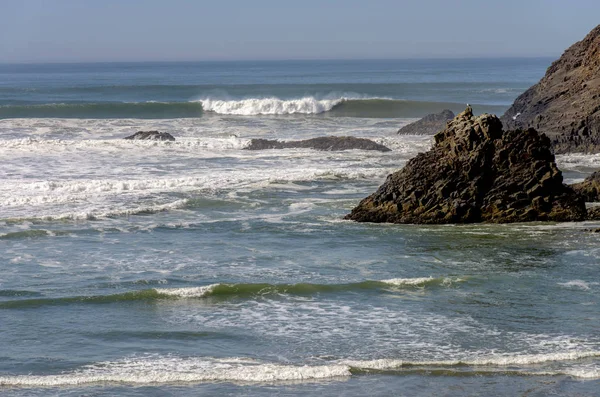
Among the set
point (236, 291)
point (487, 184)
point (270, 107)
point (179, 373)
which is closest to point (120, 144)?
point (487, 184)

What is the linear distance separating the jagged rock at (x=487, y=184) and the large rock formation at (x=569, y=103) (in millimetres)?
10842

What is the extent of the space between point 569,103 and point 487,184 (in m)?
13.4

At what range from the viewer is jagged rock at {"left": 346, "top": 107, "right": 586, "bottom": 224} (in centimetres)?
1556

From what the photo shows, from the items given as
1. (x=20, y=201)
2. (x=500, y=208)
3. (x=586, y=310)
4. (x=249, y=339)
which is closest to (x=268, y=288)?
(x=249, y=339)

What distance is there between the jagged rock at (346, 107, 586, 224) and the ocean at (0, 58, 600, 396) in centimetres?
31

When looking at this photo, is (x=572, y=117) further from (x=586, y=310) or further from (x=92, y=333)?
(x=92, y=333)

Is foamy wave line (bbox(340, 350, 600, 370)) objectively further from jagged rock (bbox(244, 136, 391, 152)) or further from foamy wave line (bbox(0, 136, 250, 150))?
foamy wave line (bbox(0, 136, 250, 150))

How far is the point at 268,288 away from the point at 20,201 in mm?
9168

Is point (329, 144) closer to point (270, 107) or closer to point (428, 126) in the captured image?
point (428, 126)

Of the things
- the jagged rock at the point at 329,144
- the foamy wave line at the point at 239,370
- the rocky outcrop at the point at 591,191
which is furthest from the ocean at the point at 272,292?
the jagged rock at the point at 329,144

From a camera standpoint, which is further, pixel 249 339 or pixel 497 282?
pixel 497 282

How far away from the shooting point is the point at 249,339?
9.94m

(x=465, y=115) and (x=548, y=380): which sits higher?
(x=465, y=115)

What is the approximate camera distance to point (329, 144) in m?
29.4
